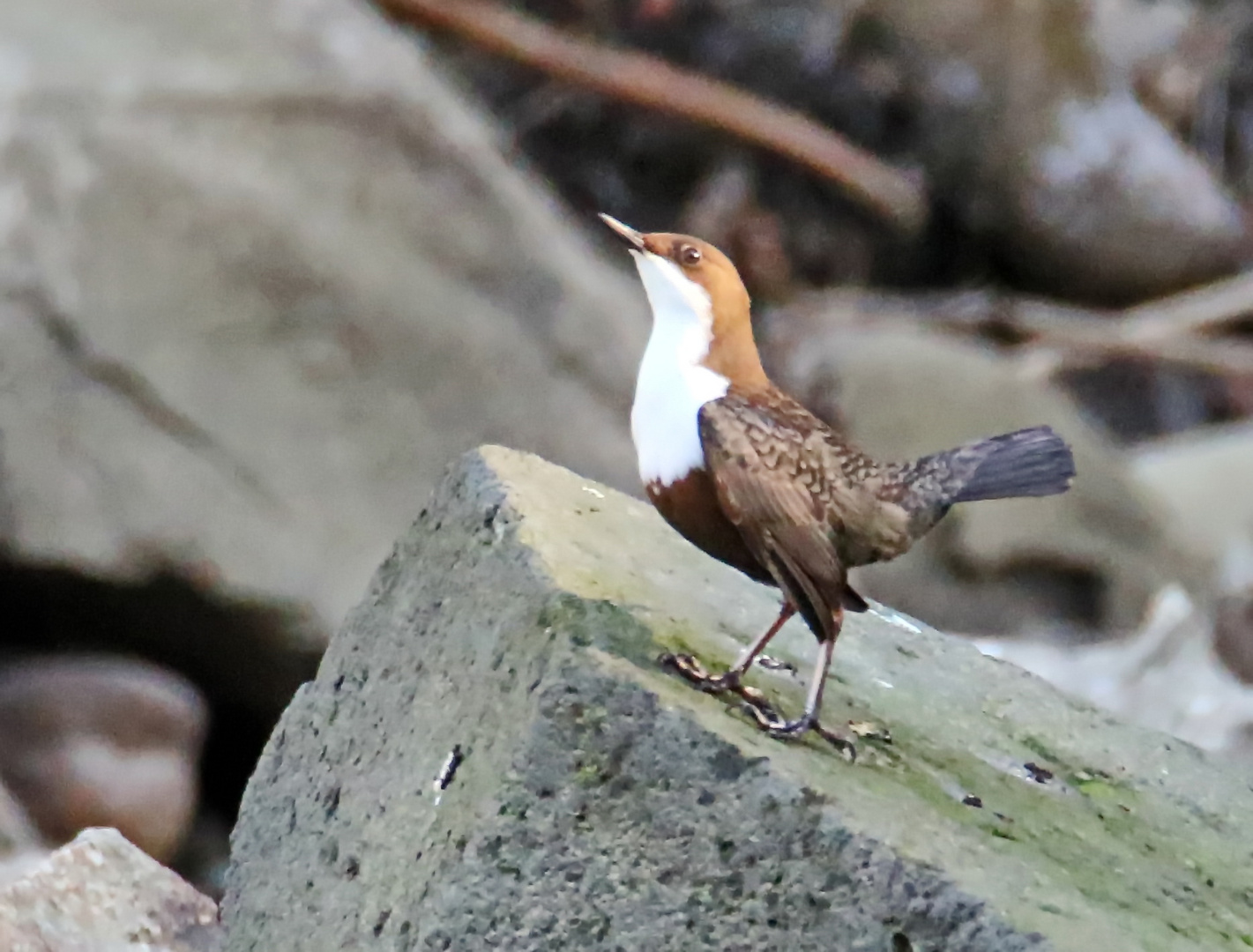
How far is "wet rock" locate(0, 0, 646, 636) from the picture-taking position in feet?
14.1

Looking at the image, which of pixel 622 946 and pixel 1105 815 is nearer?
pixel 622 946

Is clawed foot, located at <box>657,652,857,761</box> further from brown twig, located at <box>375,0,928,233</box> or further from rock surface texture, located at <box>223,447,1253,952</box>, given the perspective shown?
brown twig, located at <box>375,0,928,233</box>

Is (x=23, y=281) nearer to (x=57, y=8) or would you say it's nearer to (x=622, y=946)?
(x=57, y=8)

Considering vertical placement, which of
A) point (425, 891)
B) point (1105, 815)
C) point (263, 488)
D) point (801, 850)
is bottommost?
point (425, 891)

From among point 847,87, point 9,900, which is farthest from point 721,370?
point 847,87

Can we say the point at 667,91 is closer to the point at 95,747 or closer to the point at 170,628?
the point at 170,628

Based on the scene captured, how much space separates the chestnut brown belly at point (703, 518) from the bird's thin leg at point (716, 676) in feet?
0.26

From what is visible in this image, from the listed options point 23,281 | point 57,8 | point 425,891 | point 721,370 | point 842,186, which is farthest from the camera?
point 842,186

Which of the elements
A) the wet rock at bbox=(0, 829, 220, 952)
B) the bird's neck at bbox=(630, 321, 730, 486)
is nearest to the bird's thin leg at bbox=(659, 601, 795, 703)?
the bird's neck at bbox=(630, 321, 730, 486)

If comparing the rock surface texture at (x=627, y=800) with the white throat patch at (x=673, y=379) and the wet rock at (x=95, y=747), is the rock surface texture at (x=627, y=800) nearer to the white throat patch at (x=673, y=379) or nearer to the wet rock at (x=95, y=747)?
the white throat patch at (x=673, y=379)

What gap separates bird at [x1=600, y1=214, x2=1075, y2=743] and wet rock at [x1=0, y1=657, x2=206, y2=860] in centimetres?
265

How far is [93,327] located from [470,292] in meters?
1.20

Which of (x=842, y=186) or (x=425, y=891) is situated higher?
(x=842, y=186)

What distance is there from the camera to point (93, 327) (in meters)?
4.35
